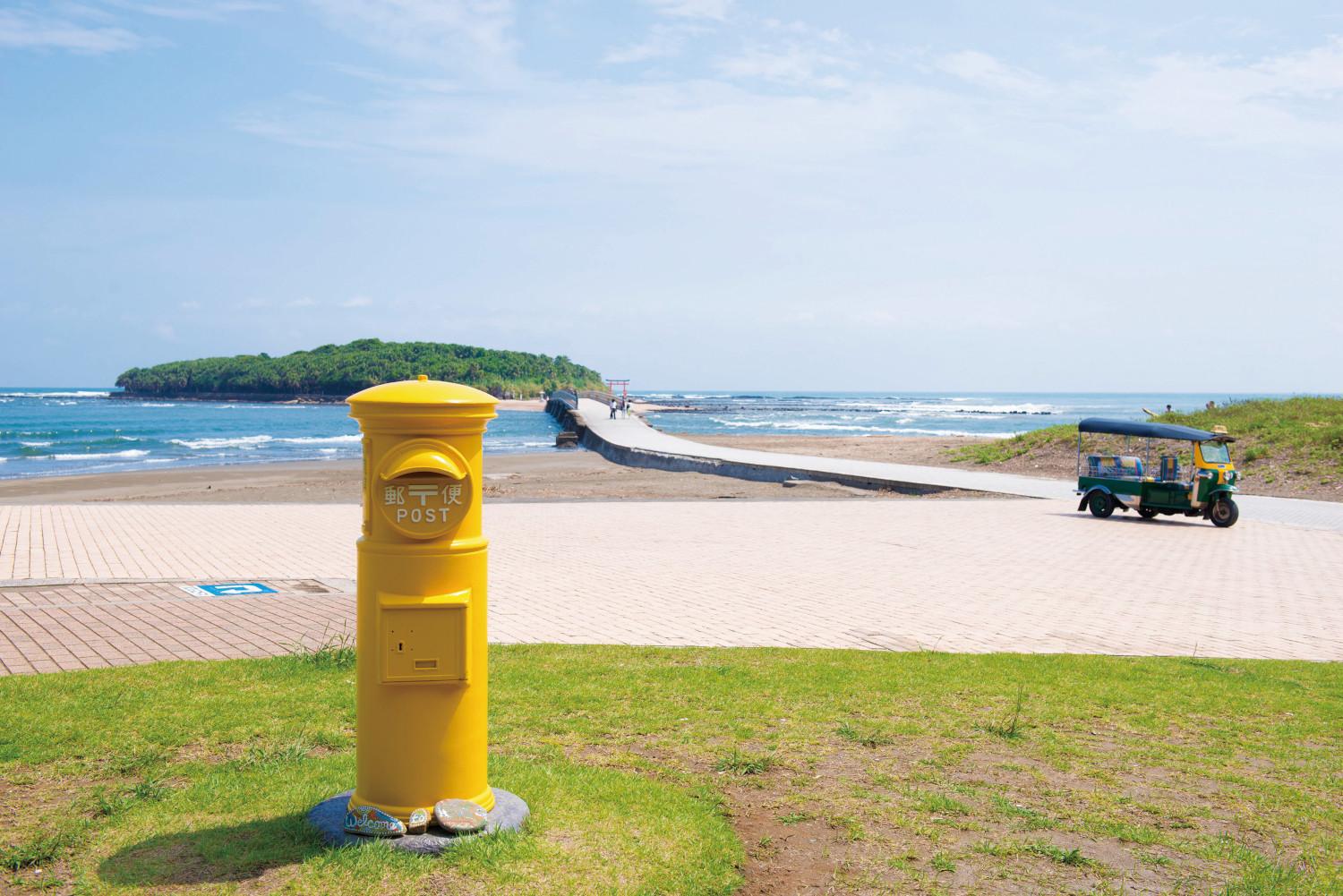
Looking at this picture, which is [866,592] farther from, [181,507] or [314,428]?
[314,428]

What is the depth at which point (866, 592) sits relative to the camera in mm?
9477

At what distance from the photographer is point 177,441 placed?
159 ft

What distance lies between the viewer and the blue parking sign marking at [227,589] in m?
8.62

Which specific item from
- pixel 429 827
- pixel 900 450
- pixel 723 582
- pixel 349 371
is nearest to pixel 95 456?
pixel 900 450

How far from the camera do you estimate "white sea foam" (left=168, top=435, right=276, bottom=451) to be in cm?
4556

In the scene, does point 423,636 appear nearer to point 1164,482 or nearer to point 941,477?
point 1164,482

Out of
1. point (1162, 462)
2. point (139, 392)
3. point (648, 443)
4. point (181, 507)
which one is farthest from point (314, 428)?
point (139, 392)

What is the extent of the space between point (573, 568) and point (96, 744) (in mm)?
6251

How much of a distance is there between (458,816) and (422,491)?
112 centimetres

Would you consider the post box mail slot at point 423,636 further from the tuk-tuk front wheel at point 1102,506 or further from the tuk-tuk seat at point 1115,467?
the tuk-tuk seat at point 1115,467

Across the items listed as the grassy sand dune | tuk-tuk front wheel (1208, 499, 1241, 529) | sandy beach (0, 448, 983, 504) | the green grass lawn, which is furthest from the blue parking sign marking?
the grassy sand dune

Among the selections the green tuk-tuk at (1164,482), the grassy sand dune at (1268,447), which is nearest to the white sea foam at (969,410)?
the grassy sand dune at (1268,447)

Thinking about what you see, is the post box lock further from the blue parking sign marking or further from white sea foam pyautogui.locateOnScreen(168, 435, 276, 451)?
white sea foam pyautogui.locateOnScreen(168, 435, 276, 451)

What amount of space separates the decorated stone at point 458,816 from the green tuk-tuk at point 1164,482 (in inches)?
544
